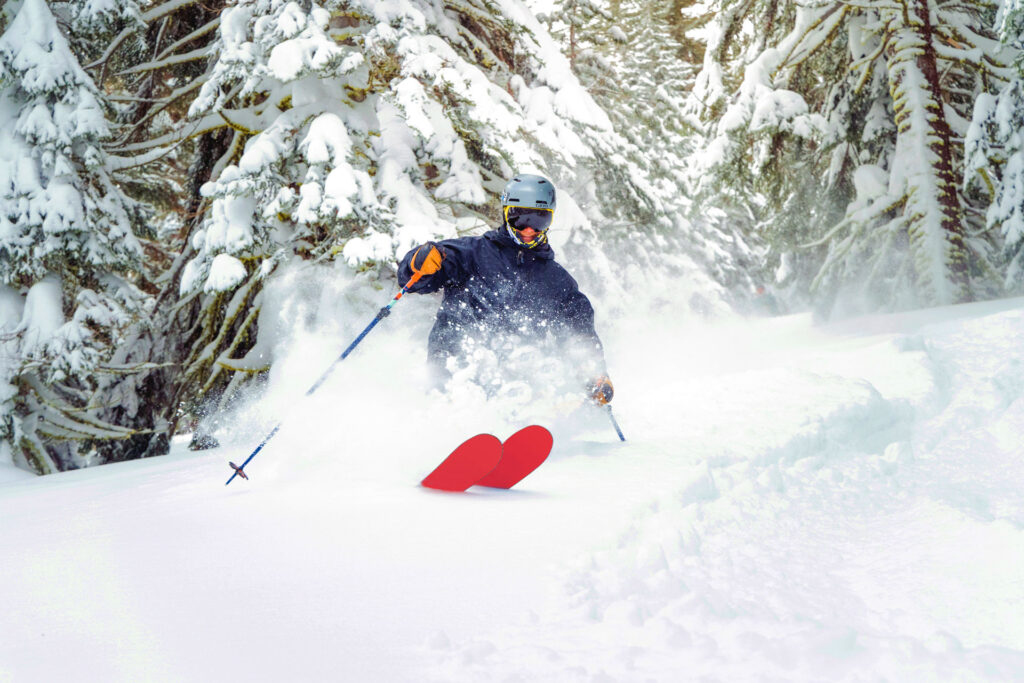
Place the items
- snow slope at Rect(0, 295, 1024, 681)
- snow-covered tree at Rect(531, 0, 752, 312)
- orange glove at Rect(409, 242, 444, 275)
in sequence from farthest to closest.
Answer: snow-covered tree at Rect(531, 0, 752, 312) → orange glove at Rect(409, 242, 444, 275) → snow slope at Rect(0, 295, 1024, 681)

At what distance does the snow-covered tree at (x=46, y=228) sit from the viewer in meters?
7.05

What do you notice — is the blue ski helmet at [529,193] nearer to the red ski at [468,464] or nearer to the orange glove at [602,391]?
the orange glove at [602,391]

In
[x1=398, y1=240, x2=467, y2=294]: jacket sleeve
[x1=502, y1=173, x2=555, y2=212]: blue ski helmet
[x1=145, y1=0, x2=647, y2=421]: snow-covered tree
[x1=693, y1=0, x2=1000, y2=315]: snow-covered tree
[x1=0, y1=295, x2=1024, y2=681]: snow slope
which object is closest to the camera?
[x1=0, y1=295, x2=1024, y2=681]: snow slope

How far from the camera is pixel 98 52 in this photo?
30.4 feet

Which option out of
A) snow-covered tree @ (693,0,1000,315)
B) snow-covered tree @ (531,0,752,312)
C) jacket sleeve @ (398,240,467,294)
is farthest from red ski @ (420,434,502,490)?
snow-covered tree @ (693,0,1000,315)

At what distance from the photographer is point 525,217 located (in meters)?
4.74

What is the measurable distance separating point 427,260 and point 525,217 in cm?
71

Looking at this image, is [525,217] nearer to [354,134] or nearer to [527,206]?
[527,206]

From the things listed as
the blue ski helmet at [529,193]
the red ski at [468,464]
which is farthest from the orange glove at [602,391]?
the red ski at [468,464]

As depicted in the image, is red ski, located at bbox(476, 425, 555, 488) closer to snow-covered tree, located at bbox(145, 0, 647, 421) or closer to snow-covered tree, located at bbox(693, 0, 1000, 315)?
snow-covered tree, located at bbox(145, 0, 647, 421)

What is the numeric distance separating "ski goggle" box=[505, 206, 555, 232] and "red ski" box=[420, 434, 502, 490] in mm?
1699

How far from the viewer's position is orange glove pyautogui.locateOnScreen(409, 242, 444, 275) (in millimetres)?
4535

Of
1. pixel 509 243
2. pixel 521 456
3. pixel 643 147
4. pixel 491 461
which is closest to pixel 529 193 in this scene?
pixel 509 243

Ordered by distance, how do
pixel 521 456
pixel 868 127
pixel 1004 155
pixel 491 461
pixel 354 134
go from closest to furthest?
pixel 491 461 < pixel 521 456 < pixel 354 134 < pixel 1004 155 < pixel 868 127
